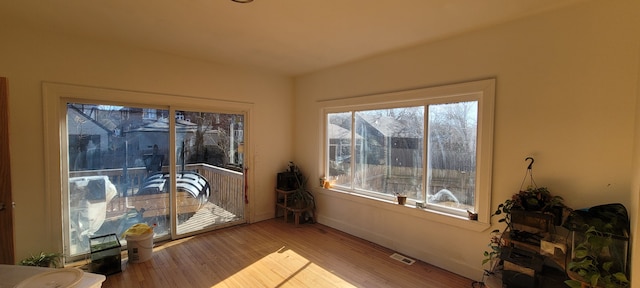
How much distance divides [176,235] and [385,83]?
343 centimetres

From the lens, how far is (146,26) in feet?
8.03

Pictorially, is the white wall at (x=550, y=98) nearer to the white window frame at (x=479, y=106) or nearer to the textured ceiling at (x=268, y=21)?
the white window frame at (x=479, y=106)

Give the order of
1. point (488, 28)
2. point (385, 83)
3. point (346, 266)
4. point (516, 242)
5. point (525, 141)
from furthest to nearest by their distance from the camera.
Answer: point (385, 83) < point (346, 266) < point (488, 28) < point (525, 141) < point (516, 242)

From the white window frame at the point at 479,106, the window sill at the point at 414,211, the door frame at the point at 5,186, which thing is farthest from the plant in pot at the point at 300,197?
the door frame at the point at 5,186

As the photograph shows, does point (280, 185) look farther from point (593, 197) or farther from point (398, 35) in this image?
point (593, 197)

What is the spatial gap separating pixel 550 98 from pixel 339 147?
8.15ft

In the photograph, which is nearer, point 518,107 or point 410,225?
point 518,107

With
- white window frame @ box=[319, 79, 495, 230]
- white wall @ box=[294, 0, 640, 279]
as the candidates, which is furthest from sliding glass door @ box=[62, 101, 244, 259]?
white wall @ box=[294, 0, 640, 279]

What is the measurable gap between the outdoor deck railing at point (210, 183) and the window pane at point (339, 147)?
4.91 feet

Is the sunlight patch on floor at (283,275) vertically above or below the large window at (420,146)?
below

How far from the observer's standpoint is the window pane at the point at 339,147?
3.84 m

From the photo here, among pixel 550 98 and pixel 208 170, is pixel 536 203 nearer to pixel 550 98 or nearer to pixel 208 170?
pixel 550 98

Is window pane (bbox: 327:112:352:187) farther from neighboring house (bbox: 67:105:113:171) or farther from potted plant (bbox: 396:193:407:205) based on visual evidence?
neighboring house (bbox: 67:105:113:171)

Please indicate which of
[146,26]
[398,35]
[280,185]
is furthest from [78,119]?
[398,35]
